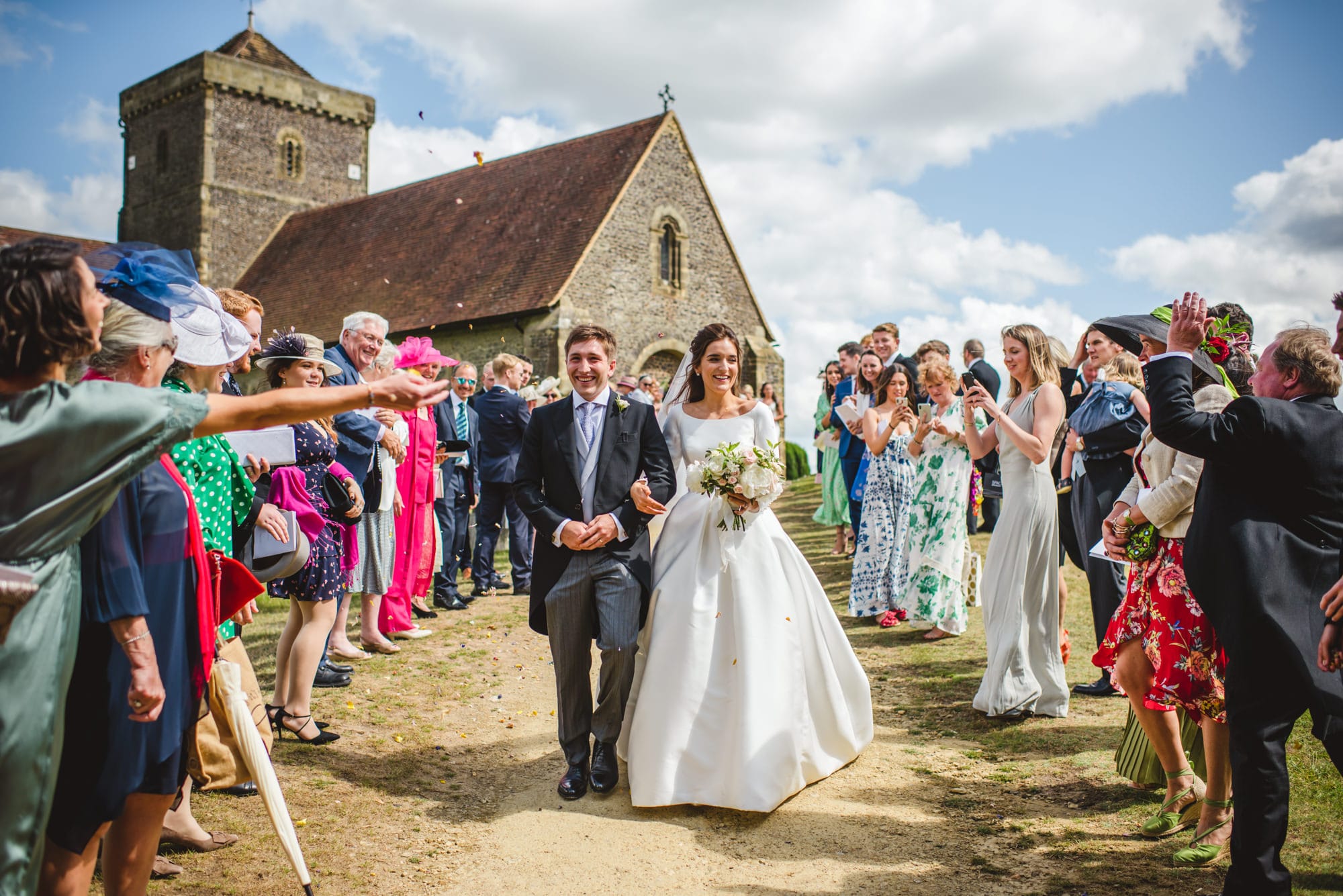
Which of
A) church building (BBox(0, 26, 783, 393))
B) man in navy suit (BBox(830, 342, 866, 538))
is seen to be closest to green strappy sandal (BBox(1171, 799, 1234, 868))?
man in navy suit (BBox(830, 342, 866, 538))

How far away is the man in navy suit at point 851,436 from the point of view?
10398mm

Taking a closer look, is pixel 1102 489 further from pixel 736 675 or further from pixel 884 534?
pixel 884 534

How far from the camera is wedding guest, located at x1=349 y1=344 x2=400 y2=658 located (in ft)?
23.3

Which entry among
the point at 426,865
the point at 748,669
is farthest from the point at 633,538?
the point at 426,865

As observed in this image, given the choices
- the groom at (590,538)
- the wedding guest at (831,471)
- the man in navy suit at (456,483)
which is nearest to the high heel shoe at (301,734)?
the groom at (590,538)

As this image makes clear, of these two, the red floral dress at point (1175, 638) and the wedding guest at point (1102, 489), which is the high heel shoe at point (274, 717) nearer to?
the red floral dress at point (1175, 638)

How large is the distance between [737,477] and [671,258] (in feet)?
78.9

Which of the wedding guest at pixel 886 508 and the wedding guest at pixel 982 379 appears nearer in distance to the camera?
the wedding guest at pixel 886 508

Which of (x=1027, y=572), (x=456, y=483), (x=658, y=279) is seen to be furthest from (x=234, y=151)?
(x=1027, y=572)

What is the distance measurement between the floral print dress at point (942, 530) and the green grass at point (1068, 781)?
0.30 meters

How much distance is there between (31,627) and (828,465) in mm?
11942

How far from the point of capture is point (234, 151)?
125 ft

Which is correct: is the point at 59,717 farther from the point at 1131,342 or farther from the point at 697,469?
the point at 1131,342

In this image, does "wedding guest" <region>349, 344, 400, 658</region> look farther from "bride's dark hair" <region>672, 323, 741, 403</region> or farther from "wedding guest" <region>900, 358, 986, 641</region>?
"wedding guest" <region>900, 358, 986, 641</region>
